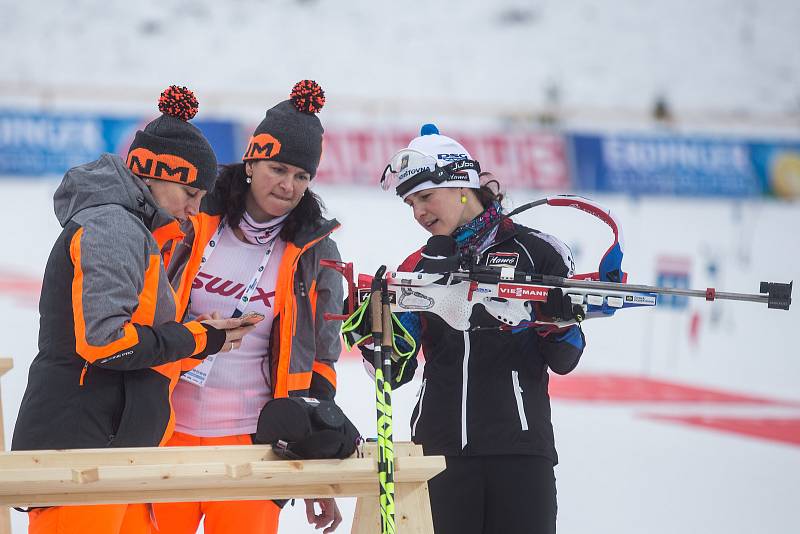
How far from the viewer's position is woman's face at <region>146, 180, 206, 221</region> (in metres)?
2.03

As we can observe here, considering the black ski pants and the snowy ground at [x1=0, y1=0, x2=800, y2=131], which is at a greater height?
the snowy ground at [x1=0, y1=0, x2=800, y2=131]

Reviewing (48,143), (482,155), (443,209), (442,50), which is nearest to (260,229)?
(443,209)

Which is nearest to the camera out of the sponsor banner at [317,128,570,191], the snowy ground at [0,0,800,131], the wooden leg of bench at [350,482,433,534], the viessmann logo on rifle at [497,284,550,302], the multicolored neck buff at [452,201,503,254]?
the wooden leg of bench at [350,482,433,534]

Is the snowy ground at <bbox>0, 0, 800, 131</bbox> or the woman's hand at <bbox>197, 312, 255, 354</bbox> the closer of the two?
the woman's hand at <bbox>197, 312, 255, 354</bbox>

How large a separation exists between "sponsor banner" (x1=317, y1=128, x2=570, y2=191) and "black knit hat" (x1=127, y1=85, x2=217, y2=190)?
22.7 feet

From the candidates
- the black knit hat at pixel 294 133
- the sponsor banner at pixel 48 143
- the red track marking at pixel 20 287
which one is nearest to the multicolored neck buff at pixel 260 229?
the black knit hat at pixel 294 133

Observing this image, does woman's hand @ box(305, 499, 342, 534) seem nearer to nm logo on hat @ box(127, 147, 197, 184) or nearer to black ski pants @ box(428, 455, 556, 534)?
black ski pants @ box(428, 455, 556, 534)

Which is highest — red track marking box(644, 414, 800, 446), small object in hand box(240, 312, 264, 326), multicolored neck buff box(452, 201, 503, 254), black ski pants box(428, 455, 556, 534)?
multicolored neck buff box(452, 201, 503, 254)

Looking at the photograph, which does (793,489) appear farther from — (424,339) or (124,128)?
(124,128)

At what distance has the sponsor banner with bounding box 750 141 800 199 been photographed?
9.91 metres

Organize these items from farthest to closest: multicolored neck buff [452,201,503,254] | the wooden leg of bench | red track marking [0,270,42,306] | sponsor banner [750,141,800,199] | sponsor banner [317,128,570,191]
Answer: sponsor banner [750,141,800,199] → sponsor banner [317,128,570,191] → red track marking [0,270,42,306] → multicolored neck buff [452,201,503,254] → the wooden leg of bench

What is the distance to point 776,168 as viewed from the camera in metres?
9.95

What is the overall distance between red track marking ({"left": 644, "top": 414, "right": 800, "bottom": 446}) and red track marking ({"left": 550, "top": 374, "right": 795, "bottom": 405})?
38 centimetres

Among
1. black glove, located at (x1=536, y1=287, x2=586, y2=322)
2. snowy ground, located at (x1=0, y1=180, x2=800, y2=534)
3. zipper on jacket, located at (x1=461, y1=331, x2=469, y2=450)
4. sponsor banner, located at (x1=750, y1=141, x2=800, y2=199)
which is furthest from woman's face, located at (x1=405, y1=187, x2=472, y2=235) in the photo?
sponsor banner, located at (x1=750, y1=141, x2=800, y2=199)
